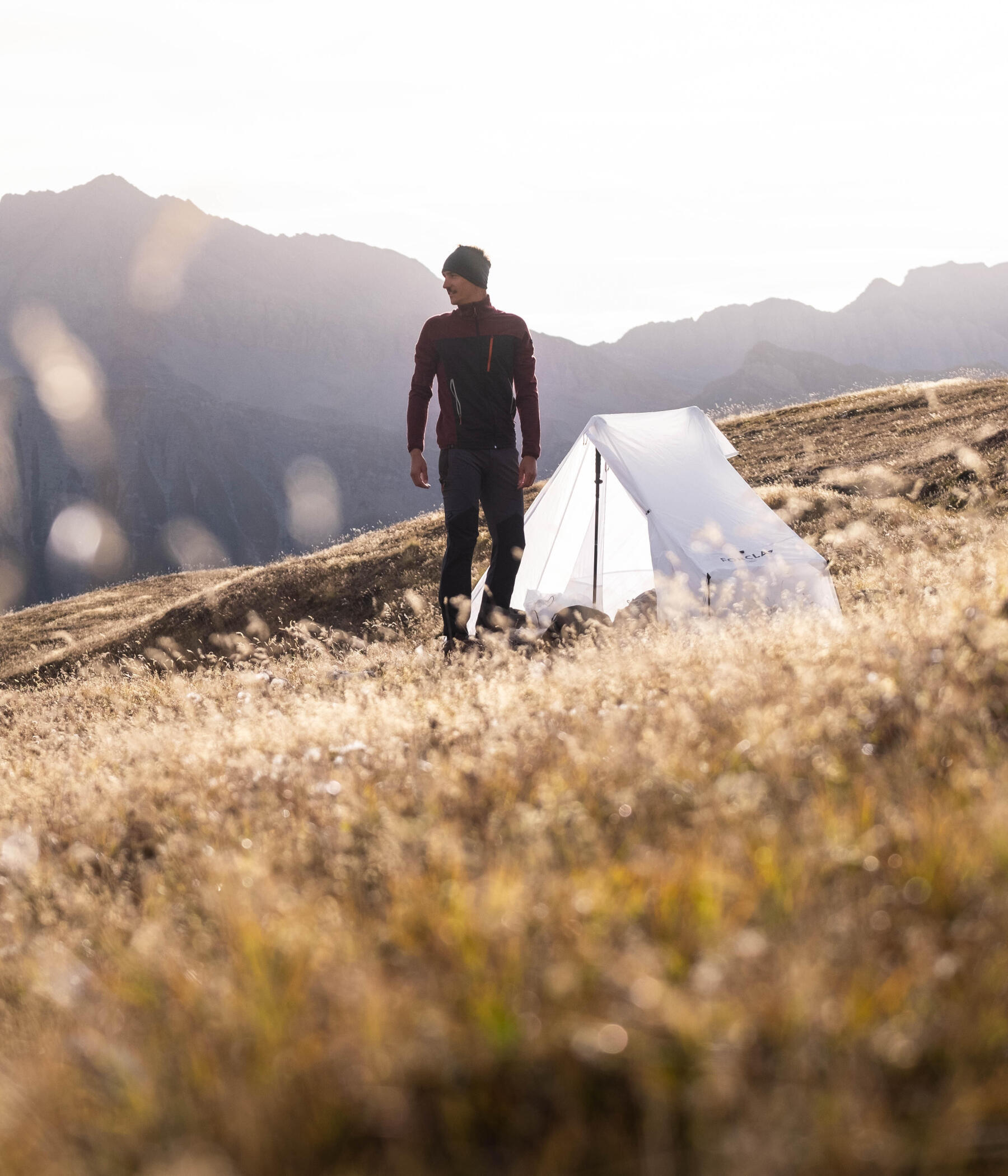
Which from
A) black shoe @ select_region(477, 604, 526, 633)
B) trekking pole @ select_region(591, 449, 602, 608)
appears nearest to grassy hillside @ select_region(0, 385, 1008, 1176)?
black shoe @ select_region(477, 604, 526, 633)

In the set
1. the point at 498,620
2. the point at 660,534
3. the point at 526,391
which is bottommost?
the point at 498,620

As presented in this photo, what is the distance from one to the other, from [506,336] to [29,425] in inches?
7791

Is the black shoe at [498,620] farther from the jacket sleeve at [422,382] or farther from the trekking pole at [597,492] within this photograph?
the trekking pole at [597,492]

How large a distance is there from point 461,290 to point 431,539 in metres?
11.9

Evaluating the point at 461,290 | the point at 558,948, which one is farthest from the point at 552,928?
the point at 461,290

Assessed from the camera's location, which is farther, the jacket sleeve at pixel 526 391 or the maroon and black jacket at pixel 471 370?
the jacket sleeve at pixel 526 391

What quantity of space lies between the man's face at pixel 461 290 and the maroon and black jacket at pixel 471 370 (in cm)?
6

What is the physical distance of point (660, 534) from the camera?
775 centimetres

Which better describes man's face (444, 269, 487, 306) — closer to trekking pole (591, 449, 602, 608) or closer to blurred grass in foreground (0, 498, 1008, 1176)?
trekking pole (591, 449, 602, 608)

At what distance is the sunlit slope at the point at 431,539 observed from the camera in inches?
555

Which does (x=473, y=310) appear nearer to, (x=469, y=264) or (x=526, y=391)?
(x=469, y=264)

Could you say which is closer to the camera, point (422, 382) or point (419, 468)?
point (422, 382)

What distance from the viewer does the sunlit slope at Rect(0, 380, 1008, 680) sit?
14.1 metres

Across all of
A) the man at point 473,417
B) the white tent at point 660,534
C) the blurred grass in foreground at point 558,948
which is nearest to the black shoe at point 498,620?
the man at point 473,417
